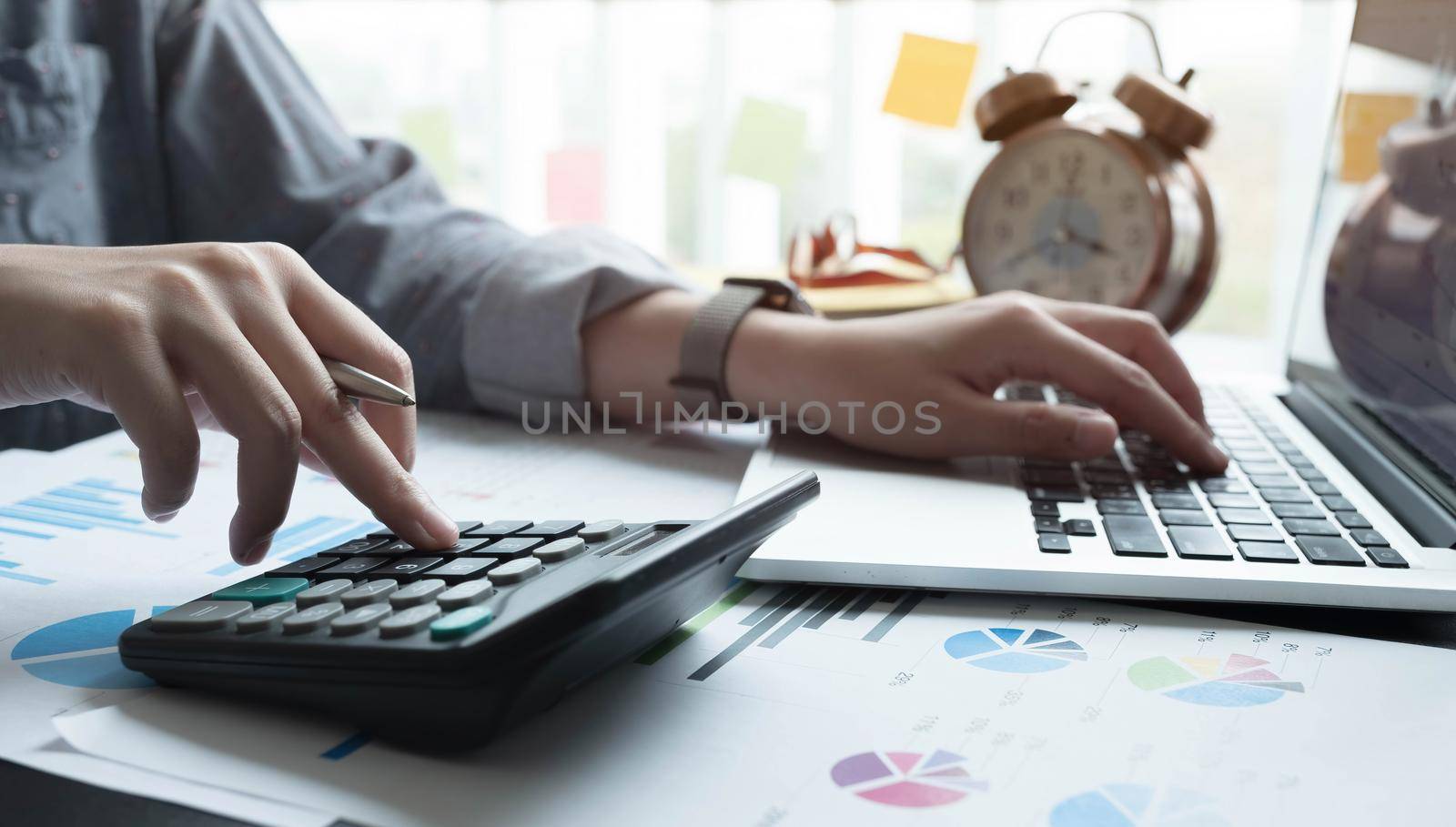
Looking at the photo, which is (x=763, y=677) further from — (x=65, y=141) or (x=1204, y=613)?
(x=65, y=141)

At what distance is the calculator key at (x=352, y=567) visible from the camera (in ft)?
1.08

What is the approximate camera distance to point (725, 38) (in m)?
1.65

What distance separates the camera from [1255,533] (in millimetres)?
410

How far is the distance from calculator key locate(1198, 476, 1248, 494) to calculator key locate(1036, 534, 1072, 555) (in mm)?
122

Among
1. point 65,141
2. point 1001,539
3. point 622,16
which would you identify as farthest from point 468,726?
point 622,16

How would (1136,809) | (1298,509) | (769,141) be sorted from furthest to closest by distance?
(769,141)
(1298,509)
(1136,809)

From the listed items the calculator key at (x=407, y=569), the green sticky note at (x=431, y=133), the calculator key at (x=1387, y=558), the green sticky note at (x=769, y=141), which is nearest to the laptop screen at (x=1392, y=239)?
the calculator key at (x=1387, y=558)

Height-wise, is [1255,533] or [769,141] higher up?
[769,141]

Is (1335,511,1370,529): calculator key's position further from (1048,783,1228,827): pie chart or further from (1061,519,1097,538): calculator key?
(1048,783,1228,827): pie chart

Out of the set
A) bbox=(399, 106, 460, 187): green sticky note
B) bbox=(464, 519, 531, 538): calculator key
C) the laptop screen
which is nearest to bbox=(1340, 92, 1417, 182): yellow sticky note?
the laptop screen

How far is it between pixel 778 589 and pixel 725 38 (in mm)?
1420

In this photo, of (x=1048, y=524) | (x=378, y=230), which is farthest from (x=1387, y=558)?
(x=378, y=230)

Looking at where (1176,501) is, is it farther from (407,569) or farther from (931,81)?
(931,81)

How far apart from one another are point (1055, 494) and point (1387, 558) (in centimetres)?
13
